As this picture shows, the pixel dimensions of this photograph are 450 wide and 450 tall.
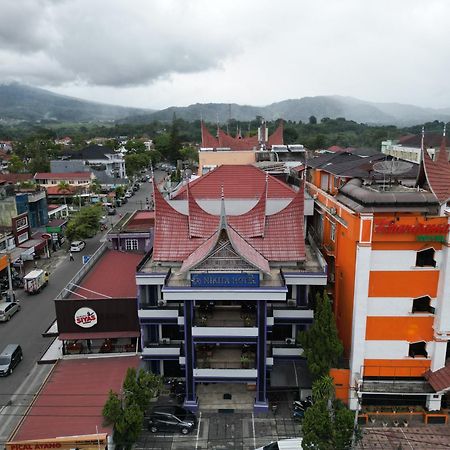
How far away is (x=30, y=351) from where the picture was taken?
94.8 feet

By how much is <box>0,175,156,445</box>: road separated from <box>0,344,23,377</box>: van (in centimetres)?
32

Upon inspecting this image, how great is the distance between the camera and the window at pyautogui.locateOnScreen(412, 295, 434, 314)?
2195 cm

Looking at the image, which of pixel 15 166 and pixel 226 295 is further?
pixel 15 166

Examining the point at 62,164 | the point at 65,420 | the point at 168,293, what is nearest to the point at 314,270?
the point at 168,293

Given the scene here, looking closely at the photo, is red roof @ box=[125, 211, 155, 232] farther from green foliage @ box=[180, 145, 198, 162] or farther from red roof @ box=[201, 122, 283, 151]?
green foliage @ box=[180, 145, 198, 162]

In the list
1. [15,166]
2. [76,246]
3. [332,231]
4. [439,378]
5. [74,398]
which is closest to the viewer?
[74,398]

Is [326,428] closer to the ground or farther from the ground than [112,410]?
closer to the ground

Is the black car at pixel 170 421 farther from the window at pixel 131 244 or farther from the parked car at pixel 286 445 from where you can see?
the window at pixel 131 244

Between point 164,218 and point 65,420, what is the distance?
1211cm

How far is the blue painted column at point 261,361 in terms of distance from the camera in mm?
21594

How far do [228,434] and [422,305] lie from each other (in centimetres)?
1170

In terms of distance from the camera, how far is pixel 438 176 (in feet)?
73.0

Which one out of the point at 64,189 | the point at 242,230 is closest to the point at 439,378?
the point at 242,230

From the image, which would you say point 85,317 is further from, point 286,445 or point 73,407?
point 286,445
